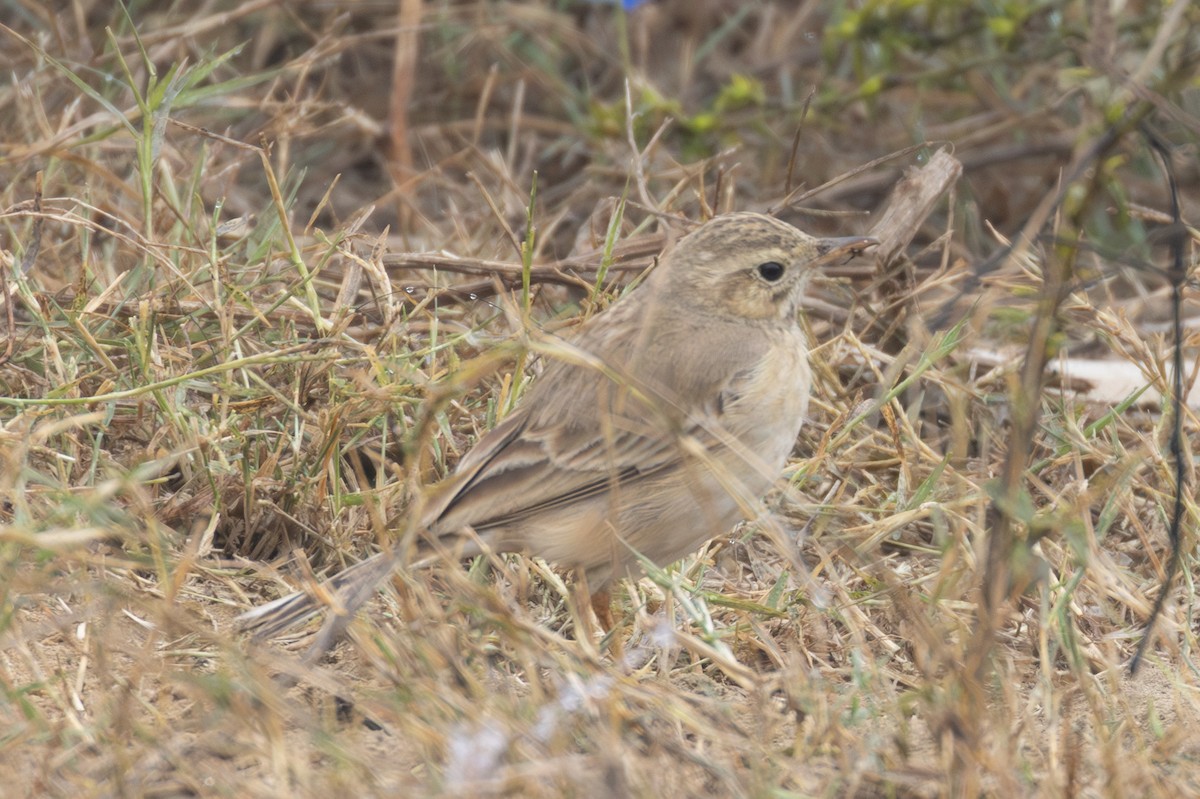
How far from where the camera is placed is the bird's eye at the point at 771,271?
456 cm

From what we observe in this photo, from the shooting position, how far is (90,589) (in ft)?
10.2

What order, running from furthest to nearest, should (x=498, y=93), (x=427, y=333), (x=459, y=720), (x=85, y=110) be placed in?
1. (x=498, y=93)
2. (x=85, y=110)
3. (x=427, y=333)
4. (x=459, y=720)

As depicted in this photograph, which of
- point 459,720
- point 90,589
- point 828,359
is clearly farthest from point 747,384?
point 90,589

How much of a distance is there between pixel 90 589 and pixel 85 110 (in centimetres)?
409

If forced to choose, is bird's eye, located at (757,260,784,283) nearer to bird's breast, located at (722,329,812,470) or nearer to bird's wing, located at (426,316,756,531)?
bird's breast, located at (722,329,812,470)

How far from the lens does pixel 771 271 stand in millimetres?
4570

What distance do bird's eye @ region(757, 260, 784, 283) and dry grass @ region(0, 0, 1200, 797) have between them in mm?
467

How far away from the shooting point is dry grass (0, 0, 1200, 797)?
3.14 metres

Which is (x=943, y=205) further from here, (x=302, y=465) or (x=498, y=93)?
(x=302, y=465)

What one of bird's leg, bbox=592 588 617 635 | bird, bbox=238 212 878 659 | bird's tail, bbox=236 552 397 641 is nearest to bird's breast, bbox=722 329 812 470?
bird, bbox=238 212 878 659

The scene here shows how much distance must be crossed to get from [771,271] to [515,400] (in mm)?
857

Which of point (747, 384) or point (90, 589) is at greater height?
point (90, 589)

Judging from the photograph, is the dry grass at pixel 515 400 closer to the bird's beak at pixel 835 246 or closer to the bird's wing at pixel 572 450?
the bird's wing at pixel 572 450

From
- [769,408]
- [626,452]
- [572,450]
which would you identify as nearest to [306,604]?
[572,450]
